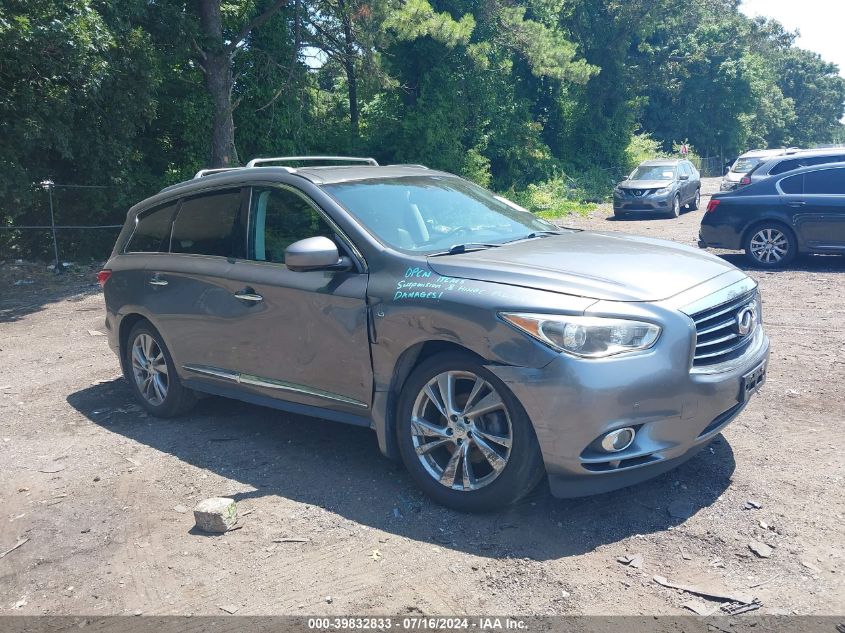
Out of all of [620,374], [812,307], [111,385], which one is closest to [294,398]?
[620,374]

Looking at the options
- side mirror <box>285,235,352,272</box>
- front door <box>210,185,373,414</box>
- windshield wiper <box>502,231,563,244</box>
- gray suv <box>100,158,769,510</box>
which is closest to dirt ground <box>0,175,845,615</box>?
gray suv <box>100,158,769,510</box>

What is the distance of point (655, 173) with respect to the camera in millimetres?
24828

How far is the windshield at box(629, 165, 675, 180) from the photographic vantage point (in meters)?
24.5

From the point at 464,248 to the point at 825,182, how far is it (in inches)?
367

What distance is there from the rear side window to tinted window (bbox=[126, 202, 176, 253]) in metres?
10.8

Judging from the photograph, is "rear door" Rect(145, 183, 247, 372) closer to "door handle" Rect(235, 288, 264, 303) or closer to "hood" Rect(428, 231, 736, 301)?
"door handle" Rect(235, 288, 264, 303)

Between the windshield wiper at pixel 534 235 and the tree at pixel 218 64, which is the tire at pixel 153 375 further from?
the tree at pixel 218 64

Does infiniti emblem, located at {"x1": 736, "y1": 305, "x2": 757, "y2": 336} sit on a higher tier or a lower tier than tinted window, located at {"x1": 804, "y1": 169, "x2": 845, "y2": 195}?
lower

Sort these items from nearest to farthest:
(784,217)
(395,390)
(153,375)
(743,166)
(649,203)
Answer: (395,390) < (153,375) < (784,217) < (649,203) < (743,166)

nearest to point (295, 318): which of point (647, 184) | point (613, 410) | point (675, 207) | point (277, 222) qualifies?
point (277, 222)

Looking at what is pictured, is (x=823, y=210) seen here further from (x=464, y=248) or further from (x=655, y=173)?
(x=655, y=173)

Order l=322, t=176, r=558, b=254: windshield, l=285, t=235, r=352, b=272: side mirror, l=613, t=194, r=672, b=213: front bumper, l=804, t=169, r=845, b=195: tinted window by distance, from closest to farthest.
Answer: l=285, t=235, r=352, b=272: side mirror → l=322, t=176, r=558, b=254: windshield → l=804, t=169, r=845, b=195: tinted window → l=613, t=194, r=672, b=213: front bumper

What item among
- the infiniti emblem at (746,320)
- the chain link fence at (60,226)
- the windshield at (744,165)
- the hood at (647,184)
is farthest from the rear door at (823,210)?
the windshield at (744,165)

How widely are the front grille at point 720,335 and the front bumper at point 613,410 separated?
13 cm
